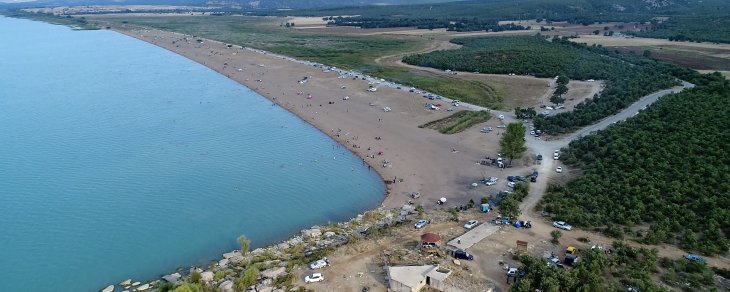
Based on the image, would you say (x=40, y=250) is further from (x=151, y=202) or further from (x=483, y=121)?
(x=483, y=121)

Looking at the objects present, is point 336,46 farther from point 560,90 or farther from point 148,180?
point 148,180

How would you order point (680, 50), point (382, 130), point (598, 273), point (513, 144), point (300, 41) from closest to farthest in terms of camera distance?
point (598, 273) < point (513, 144) < point (382, 130) < point (680, 50) < point (300, 41)

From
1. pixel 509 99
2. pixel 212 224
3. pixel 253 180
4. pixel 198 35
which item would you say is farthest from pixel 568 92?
pixel 198 35

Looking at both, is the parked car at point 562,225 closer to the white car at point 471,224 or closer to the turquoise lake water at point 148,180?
the white car at point 471,224

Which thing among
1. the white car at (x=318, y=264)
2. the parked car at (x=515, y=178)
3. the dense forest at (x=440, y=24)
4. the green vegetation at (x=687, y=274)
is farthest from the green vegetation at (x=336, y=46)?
the white car at (x=318, y=264)

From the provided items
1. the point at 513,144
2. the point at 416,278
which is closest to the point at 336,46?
the point at 513,144

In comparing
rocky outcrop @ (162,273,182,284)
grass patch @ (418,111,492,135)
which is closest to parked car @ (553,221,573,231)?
grass patch @ (418,111,492,135)

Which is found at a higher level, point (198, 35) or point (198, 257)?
point (198, 35)
